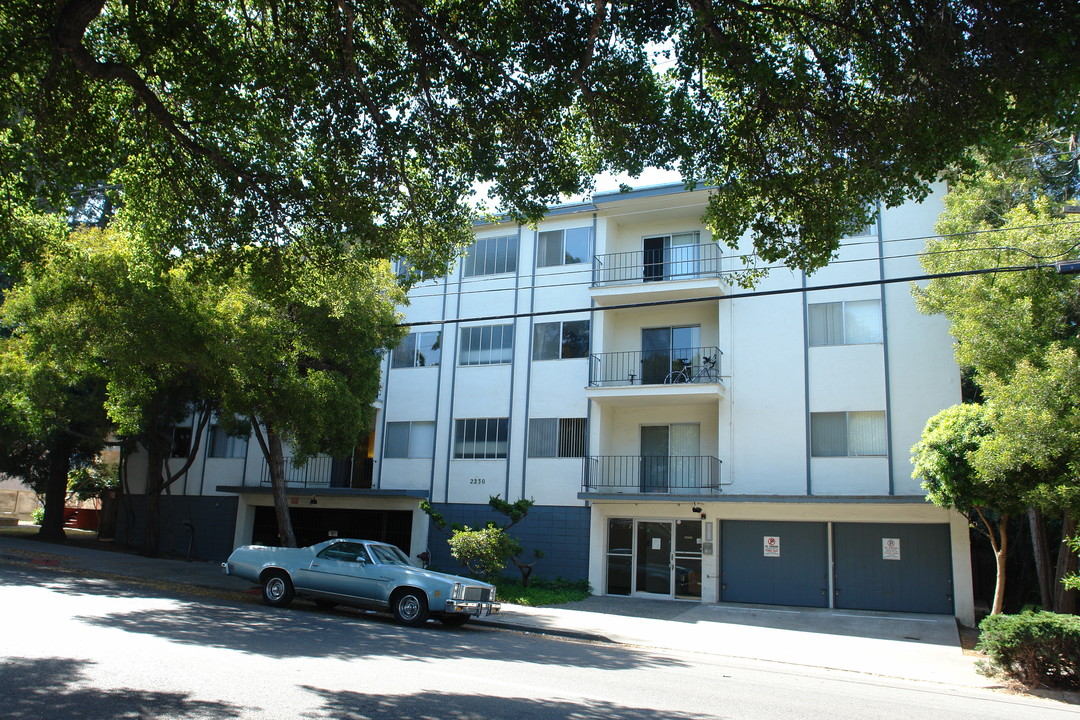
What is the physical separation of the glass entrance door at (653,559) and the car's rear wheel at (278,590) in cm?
984

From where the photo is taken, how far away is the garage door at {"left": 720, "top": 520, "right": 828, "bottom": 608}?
65.2ft

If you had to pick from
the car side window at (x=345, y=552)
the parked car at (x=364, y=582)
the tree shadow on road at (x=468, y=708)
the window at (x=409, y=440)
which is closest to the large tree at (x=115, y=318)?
the parked car at (x=364, y=582)

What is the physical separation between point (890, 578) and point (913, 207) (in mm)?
9351

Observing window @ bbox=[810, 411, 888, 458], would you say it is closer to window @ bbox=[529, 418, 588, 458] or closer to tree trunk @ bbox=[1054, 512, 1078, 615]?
tree trunk @ bbox=[1054, 512, 1078, 615]

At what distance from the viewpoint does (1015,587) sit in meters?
21.1

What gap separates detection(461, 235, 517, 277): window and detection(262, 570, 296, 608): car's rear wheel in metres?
12.5

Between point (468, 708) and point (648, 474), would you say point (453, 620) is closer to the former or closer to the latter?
point (468, 708)

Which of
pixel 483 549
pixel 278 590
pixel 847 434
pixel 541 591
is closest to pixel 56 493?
pixel 278 590

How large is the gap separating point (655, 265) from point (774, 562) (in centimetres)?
851

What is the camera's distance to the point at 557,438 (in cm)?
2295

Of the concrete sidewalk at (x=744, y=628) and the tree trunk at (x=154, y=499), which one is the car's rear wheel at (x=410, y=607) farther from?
the tree trunk at (x=154, y=499)

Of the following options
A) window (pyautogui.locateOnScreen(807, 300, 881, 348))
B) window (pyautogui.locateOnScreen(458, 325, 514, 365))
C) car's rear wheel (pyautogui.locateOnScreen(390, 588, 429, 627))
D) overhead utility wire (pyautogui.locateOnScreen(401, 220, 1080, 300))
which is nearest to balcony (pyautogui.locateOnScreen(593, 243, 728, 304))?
overhead utility wire (pyautogui.locateOnScreen(401, 220, 1080, 300))

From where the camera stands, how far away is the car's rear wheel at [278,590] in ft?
49.8

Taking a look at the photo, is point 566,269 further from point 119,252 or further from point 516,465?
point 119,252
